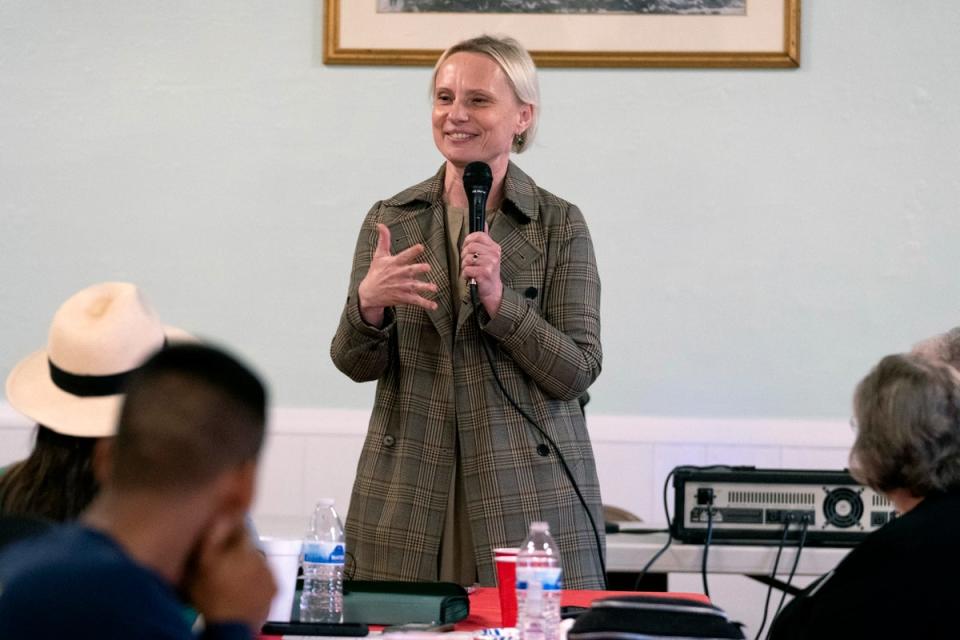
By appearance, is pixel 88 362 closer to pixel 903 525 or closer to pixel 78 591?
pixel 78 591

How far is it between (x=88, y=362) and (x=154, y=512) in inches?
25.8

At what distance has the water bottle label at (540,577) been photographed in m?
1.72

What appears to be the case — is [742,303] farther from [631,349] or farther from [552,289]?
[552,289]

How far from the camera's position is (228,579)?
969 mm

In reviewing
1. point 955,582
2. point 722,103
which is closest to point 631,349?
point 722,103

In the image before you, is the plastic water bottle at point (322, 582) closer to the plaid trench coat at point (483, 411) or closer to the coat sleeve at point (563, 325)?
the plaid trench coat at point (483, 411)

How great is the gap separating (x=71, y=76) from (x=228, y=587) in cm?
312

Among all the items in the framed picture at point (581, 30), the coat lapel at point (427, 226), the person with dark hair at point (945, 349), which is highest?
the framed picture at point (581, 30)

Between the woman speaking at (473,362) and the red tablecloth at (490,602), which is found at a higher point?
the woman speaking at (473,362)

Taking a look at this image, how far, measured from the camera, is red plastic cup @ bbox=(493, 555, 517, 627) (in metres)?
1.91

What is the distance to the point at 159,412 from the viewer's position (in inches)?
35.7

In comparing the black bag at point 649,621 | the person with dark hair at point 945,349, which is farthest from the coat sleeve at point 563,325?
the black bag at point 649,621

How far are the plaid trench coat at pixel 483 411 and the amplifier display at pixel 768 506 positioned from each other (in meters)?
0.50

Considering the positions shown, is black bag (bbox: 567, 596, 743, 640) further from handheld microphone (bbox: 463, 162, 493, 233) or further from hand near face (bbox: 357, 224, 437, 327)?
handheld microphone (bbox: 463, 162, 493, 233)
